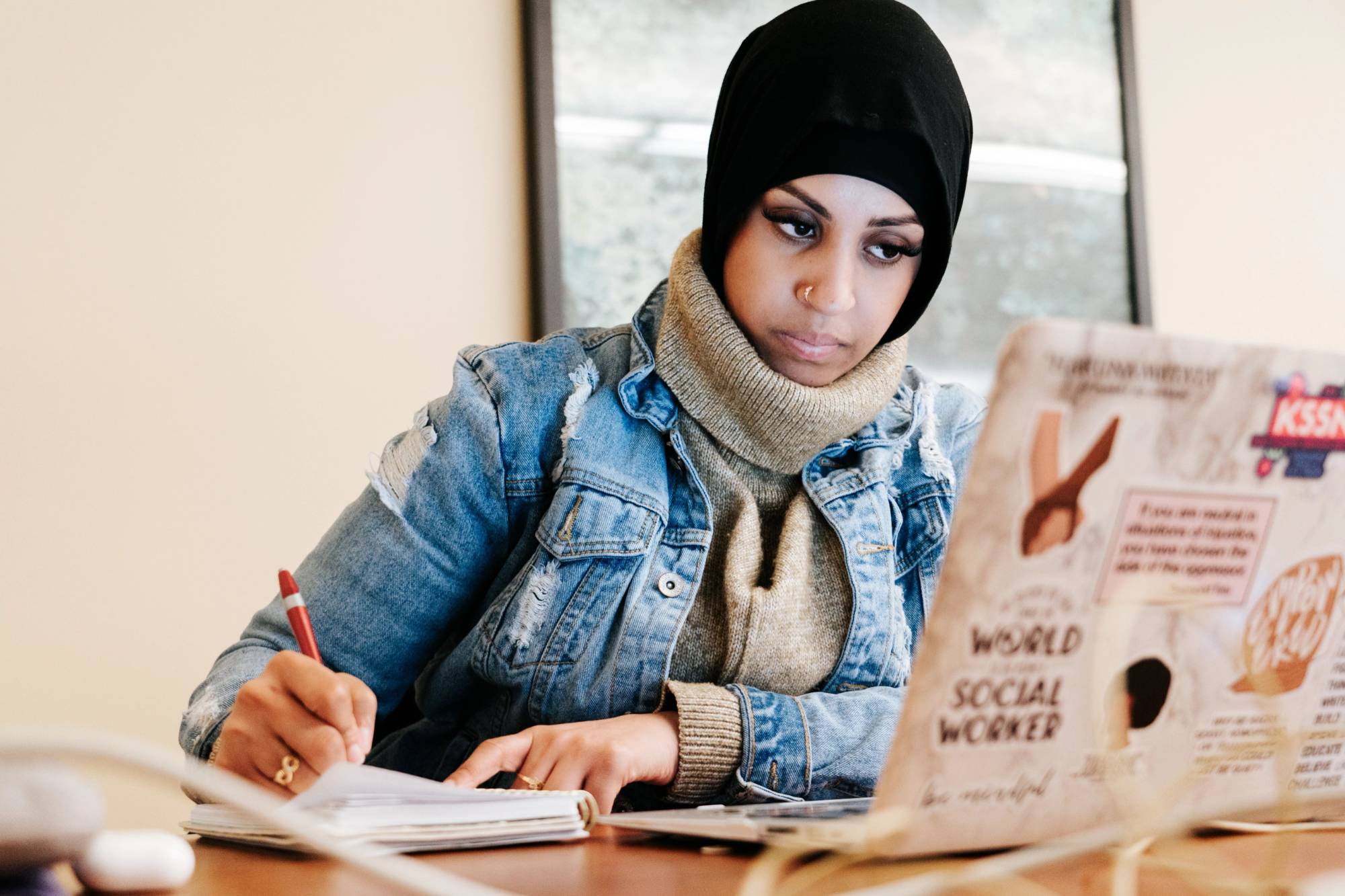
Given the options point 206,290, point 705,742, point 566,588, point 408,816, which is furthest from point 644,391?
point 206,290

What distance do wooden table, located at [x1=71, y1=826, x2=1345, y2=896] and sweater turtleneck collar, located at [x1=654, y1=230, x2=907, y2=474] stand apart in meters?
0.51

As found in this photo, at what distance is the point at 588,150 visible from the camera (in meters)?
1.65

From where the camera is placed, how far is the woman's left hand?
76 centimetres

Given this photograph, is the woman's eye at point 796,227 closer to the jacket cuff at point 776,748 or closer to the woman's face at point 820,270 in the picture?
the woman's face at point 820,270

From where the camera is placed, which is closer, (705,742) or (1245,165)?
(705,742)

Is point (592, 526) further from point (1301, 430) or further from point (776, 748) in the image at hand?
point (1301, 430)

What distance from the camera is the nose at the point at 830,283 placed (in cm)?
102

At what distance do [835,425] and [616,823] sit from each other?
546 millimetres

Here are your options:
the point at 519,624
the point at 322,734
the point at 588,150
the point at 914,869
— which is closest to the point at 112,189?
the point at 588,150

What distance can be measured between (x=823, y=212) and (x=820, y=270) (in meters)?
0.05

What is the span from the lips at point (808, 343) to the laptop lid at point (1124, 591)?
614mm

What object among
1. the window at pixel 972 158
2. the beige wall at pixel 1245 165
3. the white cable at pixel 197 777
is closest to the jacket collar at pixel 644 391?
the window at pixel 972 158

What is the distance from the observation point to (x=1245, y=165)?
2160mm

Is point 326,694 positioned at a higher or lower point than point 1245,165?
lower
